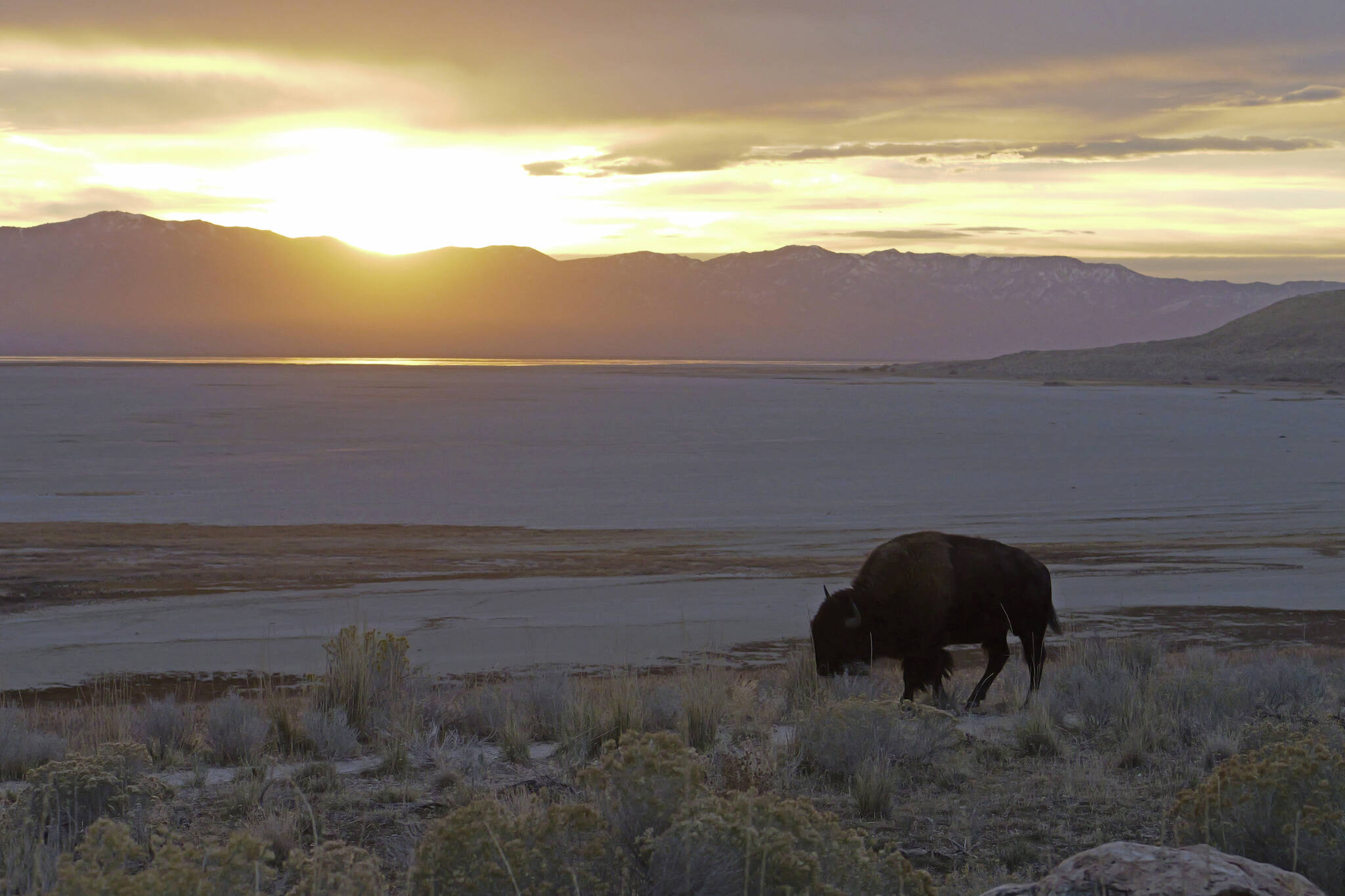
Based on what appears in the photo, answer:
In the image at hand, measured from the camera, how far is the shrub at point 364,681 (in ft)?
23.8

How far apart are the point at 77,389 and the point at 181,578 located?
4931cm

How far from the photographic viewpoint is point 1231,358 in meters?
85.7

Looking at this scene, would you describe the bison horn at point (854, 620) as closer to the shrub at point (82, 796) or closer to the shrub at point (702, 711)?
the shrub at point (702, 711)

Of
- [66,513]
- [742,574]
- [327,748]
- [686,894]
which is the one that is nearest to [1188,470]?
[742,574]

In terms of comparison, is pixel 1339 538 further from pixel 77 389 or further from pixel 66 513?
pixel 77 389

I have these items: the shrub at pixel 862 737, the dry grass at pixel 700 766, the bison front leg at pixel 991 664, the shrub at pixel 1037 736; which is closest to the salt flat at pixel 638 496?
the dry grass at pixel 700 766

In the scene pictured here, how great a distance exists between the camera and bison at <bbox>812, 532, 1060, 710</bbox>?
768 cm

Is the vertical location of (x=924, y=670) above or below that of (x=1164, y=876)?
below

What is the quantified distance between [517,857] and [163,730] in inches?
162

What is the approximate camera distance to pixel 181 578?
14.3 meters

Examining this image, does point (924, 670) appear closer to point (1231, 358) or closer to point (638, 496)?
point (638, 496)

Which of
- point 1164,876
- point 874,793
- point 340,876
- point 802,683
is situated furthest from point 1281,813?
point 802,683

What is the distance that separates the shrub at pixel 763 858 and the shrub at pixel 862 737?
2.54 meters

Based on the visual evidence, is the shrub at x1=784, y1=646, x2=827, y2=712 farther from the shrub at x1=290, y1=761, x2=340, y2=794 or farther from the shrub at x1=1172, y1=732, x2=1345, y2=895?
the shrub at x1=1172, y1=732, x2=1345, y2=895
